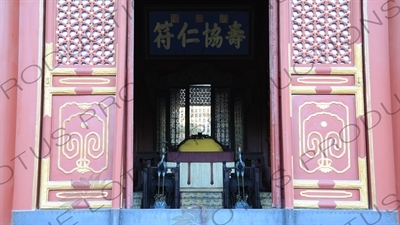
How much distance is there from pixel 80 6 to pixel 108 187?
1.37 metres

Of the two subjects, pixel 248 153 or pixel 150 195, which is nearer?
pixel 150 195

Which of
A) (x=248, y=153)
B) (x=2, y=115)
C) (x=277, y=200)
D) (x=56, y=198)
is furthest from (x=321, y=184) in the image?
(x=248, y=153)

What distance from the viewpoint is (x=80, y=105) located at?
3270mm

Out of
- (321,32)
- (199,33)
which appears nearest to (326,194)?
(321,32)

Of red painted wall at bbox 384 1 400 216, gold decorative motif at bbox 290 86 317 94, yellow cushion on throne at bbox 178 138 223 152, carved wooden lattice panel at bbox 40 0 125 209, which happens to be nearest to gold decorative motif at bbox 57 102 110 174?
carved wooden lattice panel at bbox 40 0 125 209

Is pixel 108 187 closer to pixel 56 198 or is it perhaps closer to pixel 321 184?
pixel 56 198

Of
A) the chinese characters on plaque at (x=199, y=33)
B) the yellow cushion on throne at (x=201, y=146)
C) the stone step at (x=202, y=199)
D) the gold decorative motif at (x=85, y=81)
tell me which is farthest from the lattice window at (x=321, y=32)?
the chinese characters on plaque at (x=199, y=33)

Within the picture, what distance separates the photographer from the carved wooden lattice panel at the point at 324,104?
316cm

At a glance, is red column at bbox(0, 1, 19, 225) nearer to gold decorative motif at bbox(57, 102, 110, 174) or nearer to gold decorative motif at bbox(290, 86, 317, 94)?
gold decorative motif at bbox(57, 102, 110, 174)

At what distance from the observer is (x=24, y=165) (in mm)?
3166

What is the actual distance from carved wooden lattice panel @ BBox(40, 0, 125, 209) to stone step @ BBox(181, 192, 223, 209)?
6.85 feet

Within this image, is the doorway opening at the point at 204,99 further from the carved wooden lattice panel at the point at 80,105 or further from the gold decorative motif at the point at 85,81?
the gold decorative motif at the point at 85,81

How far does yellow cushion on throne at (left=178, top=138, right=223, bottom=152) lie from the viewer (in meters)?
5.94

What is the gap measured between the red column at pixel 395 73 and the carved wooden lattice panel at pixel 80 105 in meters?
1.94
